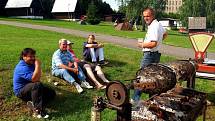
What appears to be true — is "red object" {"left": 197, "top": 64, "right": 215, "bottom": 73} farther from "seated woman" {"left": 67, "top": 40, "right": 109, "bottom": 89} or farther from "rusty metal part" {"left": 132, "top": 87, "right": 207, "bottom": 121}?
"rusty metal part" {"left": 132, "top": 87, "right": 207, "bottom": 121}

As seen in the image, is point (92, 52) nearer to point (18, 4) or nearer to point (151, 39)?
point (151, 39)

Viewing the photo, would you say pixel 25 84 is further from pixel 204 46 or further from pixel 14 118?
pixel 204 46

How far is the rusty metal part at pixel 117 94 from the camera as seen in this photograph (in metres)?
4.80

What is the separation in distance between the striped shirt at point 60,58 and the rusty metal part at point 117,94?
4.86 meters

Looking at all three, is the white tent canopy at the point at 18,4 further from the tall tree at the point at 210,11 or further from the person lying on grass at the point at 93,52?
the person lying on grass at the point at 93,52

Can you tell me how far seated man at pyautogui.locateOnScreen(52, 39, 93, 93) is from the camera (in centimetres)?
960

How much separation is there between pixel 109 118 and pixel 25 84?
5.83 feet

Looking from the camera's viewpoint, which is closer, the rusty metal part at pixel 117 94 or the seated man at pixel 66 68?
the rusty metal part at pixel 117 94

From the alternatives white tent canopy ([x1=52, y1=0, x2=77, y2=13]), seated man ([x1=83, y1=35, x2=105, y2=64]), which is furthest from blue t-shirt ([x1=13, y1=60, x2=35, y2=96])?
white tent canopy ([x1=52, y1=0, x2=77, y2=13])

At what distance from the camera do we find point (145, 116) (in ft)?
17.5

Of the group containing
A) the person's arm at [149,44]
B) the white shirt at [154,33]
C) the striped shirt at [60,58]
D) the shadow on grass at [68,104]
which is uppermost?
the white shirt at [154,33]

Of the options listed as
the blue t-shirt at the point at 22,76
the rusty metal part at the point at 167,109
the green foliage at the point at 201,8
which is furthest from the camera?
the green foliage at the point at 201,8

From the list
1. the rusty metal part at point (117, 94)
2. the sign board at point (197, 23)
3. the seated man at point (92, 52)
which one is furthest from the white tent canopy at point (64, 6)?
the rusty metal part at point (117, 94)

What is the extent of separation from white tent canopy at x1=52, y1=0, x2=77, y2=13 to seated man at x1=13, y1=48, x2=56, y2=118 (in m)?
63.1
